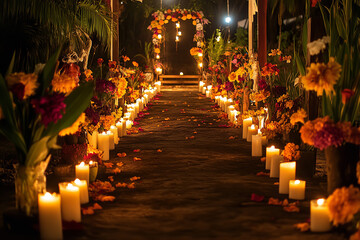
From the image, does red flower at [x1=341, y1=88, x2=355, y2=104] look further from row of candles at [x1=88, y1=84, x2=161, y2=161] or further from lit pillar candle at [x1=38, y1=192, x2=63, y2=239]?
row of candles at [x1=88, y1=84, x2=161, y2=161]

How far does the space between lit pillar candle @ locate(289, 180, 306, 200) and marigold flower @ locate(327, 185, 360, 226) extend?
1.07 metres

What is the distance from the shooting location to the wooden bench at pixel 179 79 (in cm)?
2128

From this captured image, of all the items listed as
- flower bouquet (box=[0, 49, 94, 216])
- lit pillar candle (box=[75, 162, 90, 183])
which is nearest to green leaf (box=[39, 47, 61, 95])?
flower bouquet (box=[0, 49, 94, 216])

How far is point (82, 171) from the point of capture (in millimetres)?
5074

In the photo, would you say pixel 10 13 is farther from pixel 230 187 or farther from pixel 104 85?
pixel 230 187

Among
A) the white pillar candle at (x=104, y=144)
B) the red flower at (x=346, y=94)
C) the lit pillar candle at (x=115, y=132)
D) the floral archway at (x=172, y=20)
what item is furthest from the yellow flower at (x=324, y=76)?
the floral archway at (x=172, y=20)

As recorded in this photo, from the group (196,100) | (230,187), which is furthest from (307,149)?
(196,100)

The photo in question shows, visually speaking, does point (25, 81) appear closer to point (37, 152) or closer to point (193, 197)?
point (37, 152)

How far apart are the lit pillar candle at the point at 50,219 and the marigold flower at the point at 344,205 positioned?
1.85 metres

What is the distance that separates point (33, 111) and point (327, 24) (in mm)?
2560

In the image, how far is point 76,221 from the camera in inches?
161

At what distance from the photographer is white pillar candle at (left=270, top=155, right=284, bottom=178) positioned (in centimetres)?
546

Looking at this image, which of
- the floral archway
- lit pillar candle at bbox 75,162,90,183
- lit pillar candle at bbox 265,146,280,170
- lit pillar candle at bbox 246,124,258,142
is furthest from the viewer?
the floral archway

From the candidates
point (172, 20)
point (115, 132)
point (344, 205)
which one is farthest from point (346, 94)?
point (172, 20)
